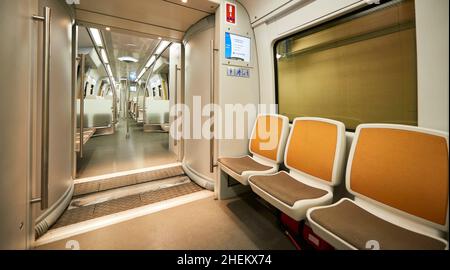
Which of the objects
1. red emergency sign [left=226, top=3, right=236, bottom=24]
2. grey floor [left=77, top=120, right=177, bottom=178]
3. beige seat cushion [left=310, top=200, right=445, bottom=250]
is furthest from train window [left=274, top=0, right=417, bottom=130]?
grey floor [left=77, top=120, right=177, bottom=178]

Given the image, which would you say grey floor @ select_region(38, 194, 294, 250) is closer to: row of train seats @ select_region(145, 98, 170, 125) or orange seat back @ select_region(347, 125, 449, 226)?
orange seat back @ select_region(347, 125, 449, 226)

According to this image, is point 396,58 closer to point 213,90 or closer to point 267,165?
point 267,165

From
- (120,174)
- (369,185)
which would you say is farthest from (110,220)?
(369,185)

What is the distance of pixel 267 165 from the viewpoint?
6.84 feet

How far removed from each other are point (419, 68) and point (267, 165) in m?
1.44

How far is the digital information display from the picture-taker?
7.50 feet

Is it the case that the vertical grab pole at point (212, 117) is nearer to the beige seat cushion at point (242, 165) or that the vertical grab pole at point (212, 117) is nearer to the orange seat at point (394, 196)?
the beige seat cushion at point (242, 165)

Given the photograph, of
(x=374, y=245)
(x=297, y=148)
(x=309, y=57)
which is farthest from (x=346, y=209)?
(x=309, y=57)

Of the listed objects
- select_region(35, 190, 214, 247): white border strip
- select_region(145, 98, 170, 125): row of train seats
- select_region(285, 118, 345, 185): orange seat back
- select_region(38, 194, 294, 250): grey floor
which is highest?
select_region(145, 98, 170, 125): row of train seats

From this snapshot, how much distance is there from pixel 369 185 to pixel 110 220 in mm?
2285

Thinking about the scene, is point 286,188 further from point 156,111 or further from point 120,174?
point 156,111

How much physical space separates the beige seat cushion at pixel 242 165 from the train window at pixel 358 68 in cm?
76

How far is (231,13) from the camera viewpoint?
2311 mm

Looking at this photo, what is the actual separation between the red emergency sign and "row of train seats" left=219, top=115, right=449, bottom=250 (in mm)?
1580
